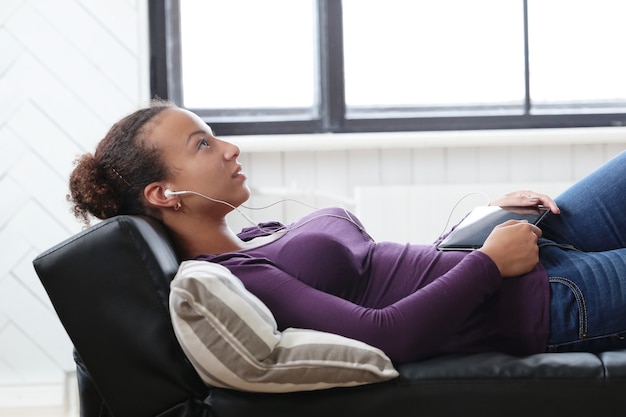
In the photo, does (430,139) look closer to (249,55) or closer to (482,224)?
(249,55)

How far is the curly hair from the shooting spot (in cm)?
157

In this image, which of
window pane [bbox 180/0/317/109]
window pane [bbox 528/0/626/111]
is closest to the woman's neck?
window pane [bbox 180/0/317/109]

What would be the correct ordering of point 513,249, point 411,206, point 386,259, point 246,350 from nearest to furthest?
point 246,350 < point 513,249 < point 386,259 < point 411,206

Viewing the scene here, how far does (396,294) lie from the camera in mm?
1508

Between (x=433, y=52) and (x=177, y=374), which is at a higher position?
(x=433, y=52)

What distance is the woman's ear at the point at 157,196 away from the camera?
5.19ft

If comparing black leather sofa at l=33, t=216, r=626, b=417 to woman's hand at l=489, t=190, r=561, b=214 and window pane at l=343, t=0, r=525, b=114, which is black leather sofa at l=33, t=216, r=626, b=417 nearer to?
woman's hand at l=489, t=190, r=561, b=214

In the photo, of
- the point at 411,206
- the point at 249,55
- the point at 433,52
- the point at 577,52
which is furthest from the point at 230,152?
the point at 577,52

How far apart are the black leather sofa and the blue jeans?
0.48 ft

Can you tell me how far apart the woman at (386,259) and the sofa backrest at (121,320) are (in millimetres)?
196

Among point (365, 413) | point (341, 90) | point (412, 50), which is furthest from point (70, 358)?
point (365, 413)

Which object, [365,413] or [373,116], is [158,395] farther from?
[373,116]

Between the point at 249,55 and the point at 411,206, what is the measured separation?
88 centimetres

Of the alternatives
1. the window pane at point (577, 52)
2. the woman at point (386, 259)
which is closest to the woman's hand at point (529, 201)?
the woman at point (386, 259)
